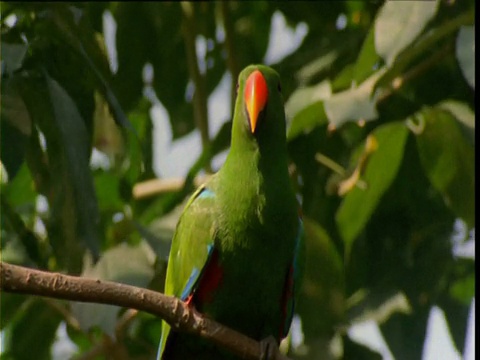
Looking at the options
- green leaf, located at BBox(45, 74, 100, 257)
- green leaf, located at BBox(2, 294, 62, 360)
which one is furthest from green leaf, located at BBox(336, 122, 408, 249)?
green leaf, located at BBox(2, 294, 62, 360)

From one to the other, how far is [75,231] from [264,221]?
1.63ft

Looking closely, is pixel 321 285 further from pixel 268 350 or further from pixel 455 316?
pixel 268 350

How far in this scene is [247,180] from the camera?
2229mm

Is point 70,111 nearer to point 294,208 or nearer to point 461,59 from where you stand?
point 294,208

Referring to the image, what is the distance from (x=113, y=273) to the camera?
2.39m

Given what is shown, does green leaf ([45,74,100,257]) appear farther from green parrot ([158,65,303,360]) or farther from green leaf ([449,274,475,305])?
green leaf ([449,274,475,305])

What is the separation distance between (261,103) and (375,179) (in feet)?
1.77

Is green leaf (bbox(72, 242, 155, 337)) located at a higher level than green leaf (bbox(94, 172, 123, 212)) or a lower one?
higher

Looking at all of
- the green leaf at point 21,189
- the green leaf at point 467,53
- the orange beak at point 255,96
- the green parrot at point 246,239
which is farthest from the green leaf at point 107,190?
the green leaf at point 467,53

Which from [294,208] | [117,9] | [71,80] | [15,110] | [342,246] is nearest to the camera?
[15,110]

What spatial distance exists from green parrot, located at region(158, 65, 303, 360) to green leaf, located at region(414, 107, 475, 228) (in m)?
0.46

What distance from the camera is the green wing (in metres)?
2.19

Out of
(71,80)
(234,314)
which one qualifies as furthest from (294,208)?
(71,80)

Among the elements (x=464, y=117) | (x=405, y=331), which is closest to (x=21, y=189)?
(x=405, y=331)
